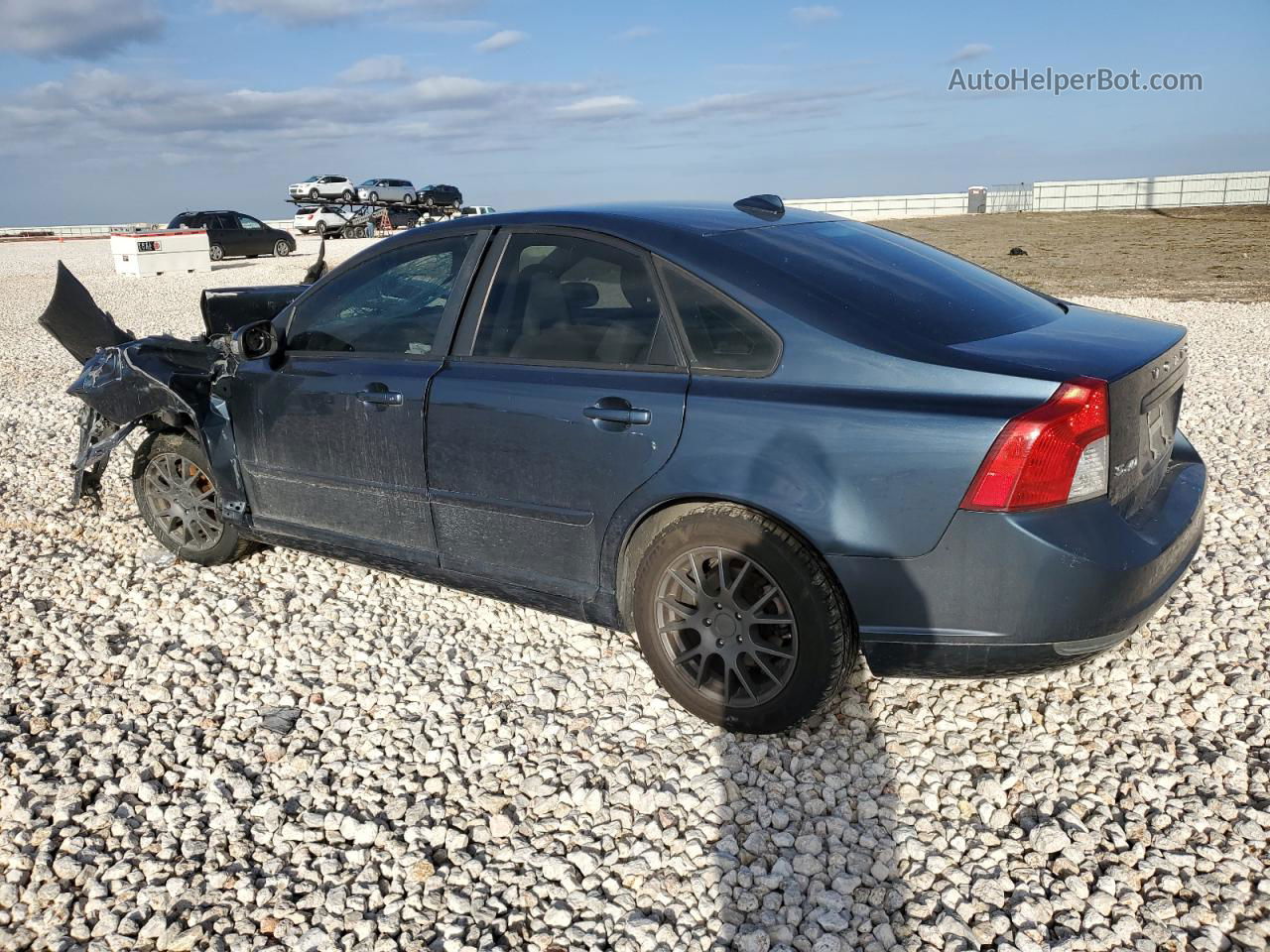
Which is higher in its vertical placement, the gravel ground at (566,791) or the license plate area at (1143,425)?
the license plate area at (1143,425)

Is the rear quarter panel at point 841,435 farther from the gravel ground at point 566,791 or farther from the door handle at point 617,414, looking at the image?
the gravel ground at point 566,791

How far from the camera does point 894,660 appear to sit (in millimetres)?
2855

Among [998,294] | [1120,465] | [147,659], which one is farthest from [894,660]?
[147,659]

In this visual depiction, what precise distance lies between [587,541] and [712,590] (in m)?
0.48

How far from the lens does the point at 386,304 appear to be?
12.8ft

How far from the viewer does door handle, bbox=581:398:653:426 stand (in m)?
3.07

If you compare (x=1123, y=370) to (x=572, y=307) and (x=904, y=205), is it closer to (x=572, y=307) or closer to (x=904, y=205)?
(x=572, y=307)

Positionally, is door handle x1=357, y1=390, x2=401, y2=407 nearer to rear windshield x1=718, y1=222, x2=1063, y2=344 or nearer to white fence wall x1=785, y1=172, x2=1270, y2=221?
rear windshield x1=718, y1=222, x2=1063, y2=344

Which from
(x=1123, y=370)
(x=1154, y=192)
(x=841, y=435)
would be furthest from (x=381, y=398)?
(x=1154, y=192)

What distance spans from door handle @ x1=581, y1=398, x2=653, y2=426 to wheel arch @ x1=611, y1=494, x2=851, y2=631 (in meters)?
0.26

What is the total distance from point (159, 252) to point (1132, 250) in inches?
977

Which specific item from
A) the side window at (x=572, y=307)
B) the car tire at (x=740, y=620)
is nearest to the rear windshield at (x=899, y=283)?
the side window at (x=572, y=307)

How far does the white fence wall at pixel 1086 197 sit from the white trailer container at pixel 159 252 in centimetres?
2296

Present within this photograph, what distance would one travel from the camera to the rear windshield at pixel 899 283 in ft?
9.78
